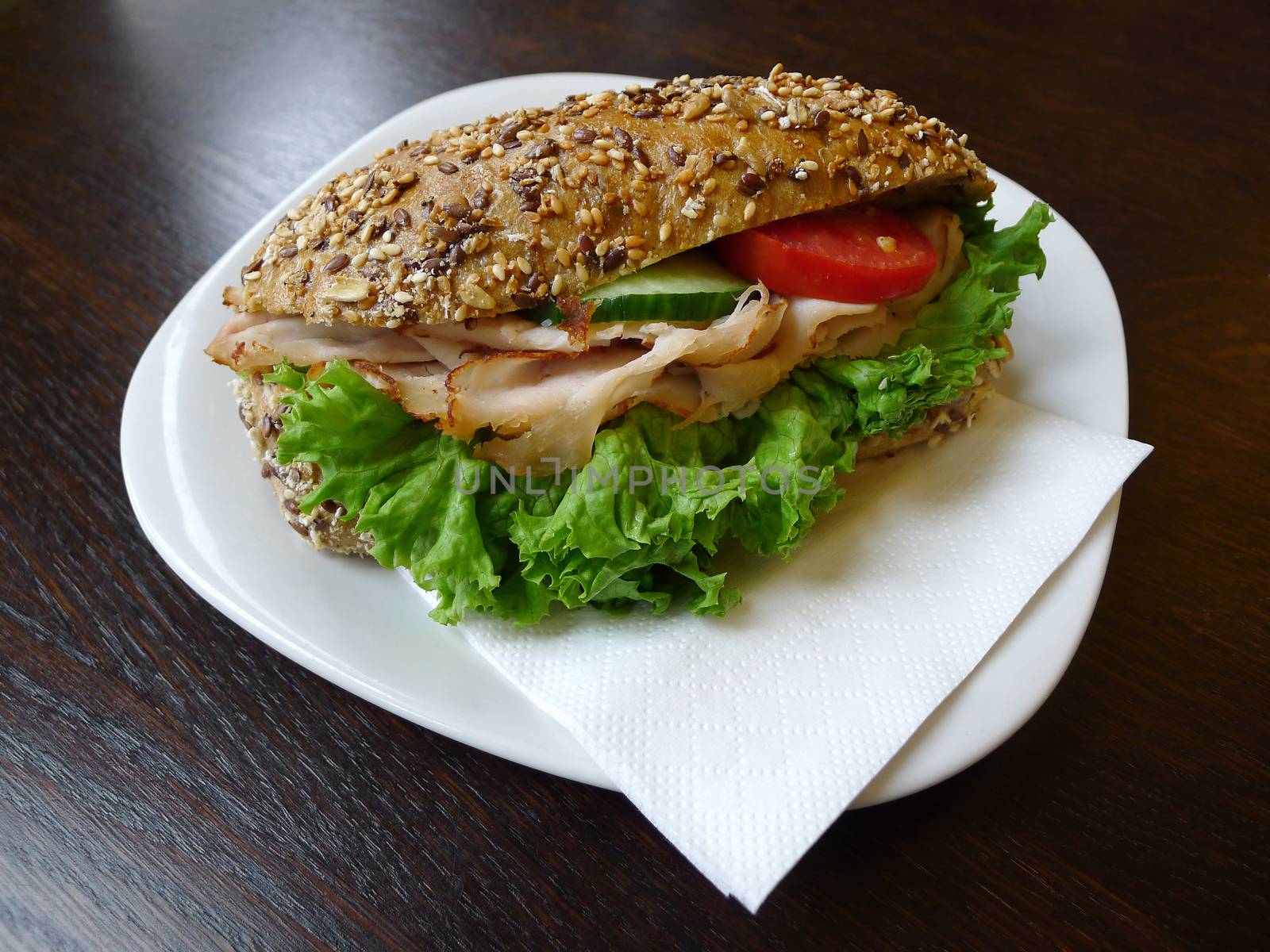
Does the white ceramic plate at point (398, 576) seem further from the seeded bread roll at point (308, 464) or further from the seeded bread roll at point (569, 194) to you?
the seeded bread roll at point (569, 194)

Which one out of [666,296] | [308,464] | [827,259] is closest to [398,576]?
[308,464]

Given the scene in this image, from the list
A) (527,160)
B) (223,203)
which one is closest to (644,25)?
(223,203)

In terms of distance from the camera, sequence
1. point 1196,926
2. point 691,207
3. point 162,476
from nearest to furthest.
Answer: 1. point 1196,926
2. point 691,207
3. point 162,476

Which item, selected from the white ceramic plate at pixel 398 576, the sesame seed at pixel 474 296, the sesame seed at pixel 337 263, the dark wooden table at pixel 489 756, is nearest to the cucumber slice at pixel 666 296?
the sesame seed at pixel 474 296

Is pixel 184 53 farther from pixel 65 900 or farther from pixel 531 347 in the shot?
pixel 65 900

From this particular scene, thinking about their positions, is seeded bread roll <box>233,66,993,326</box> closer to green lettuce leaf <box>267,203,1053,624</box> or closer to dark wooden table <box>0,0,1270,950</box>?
green lettuce leaf <box>267,203,1053,624</box>

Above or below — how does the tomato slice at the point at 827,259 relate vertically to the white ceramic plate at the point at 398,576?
above
